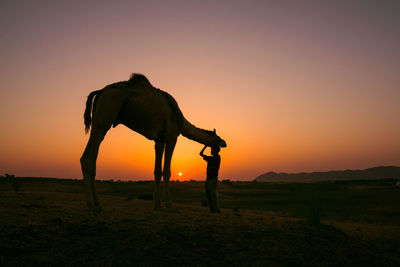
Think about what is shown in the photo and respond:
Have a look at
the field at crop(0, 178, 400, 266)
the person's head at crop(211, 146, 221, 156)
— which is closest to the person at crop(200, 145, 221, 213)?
the person's head at crop(211, 146, 221, 156)

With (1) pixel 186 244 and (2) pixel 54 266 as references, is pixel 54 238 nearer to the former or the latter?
(2) pixel 54 266

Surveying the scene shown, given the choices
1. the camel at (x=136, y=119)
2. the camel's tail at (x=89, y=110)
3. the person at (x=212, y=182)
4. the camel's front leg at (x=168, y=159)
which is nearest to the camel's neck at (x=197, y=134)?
the camel at (x=136, y=119)

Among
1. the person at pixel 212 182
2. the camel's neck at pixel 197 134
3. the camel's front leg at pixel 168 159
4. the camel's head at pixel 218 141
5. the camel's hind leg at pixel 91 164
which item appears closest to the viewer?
the camel's hind leg at pixel 91 164

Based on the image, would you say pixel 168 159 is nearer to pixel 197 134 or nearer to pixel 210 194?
pixel 197 134

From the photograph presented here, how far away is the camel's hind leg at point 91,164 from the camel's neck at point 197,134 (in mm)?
3520

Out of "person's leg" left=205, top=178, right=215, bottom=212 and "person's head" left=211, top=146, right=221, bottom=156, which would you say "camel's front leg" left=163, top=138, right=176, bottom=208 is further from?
"person's head" left=211, top=146, right=221, bottom=156

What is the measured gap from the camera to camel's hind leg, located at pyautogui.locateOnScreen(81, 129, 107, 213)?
8.43 meters

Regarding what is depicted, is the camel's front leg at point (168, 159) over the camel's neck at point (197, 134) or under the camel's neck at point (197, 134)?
under

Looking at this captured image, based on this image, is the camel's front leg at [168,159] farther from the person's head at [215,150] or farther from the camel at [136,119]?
the person's head at [215,150]

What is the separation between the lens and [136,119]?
9.57 meters

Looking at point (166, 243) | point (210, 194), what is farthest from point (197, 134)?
point (166, 243)

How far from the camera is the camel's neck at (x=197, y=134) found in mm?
11516

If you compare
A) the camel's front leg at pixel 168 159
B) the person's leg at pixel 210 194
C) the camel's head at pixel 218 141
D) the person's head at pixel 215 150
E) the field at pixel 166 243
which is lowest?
the field at pixel 166 243

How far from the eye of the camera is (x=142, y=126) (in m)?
9.78
